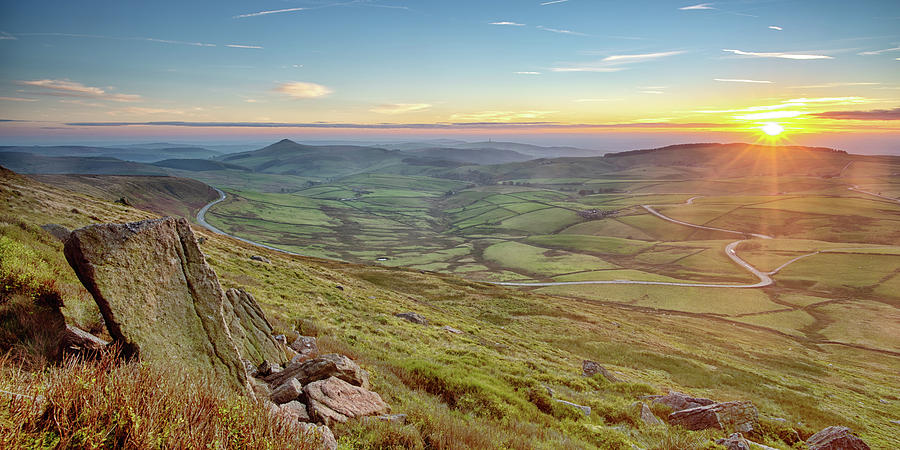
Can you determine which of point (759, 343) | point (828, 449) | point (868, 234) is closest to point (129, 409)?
point (828, 449)

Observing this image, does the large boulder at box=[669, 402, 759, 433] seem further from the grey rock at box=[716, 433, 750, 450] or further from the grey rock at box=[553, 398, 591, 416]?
the grey rock at box=[553, 398, 591, 416]

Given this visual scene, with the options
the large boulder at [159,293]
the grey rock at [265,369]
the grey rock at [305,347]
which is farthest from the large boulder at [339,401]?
the grey rock at [305,347]

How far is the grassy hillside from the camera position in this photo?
12656 millimetres

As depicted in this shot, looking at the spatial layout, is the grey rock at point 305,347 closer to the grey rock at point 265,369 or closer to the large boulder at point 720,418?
the grey rock at point 265,369

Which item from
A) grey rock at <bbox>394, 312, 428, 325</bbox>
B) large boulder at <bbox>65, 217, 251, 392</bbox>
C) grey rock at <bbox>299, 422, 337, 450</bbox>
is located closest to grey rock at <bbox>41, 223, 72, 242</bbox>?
large boulder at <bbox>65, 217, 251, 392</bbox>

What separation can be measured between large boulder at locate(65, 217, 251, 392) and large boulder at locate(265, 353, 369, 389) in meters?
1.79

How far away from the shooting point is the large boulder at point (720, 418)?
16.2 metres

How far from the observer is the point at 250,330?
43.7ft

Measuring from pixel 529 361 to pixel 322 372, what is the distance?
59.9 feet

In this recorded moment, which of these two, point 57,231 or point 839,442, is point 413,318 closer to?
point 57,231

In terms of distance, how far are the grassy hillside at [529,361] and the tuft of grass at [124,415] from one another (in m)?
3.22

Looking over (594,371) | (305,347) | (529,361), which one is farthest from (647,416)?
(305,347)

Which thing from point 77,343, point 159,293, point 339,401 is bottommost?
point 339,401

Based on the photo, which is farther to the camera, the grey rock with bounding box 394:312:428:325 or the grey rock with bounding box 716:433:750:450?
the grey rock with bounding box 394:312:428:325
